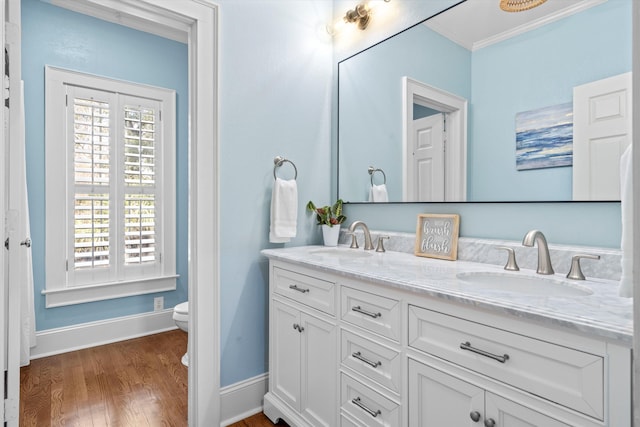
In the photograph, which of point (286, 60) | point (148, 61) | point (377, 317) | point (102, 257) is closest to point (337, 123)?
point (286, 60)

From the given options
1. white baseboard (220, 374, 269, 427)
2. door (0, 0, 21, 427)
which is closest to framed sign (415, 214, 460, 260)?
white baseboard (220, 374, 269, 427)

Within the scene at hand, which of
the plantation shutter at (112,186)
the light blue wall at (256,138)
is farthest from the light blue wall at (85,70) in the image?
the light blue wall at (256,138)

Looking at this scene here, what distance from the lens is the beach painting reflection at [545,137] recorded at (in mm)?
1314

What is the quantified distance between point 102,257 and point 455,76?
282 cm

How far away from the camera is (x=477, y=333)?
0.98m

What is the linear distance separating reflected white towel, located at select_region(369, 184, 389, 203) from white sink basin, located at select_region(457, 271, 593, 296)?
29.8 inches

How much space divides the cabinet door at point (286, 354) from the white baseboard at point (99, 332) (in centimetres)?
169

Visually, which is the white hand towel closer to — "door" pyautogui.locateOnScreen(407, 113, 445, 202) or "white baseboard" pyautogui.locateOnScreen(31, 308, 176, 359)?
"door" pyautogui.locateOnScreen(407, 113, 445, 202)

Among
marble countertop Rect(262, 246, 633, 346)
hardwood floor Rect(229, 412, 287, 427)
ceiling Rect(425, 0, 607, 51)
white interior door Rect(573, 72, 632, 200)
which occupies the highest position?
ceiling Rect(425, 0, 607, 51)

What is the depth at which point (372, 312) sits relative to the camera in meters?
1.30

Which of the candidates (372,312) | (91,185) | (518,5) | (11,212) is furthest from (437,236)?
(91,185)

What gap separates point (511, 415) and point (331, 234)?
133cm

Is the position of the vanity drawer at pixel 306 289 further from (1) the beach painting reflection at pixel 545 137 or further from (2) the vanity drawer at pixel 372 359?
(1) the beach painting reflection at pixel 545 137

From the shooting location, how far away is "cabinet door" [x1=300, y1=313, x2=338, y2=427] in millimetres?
1478
